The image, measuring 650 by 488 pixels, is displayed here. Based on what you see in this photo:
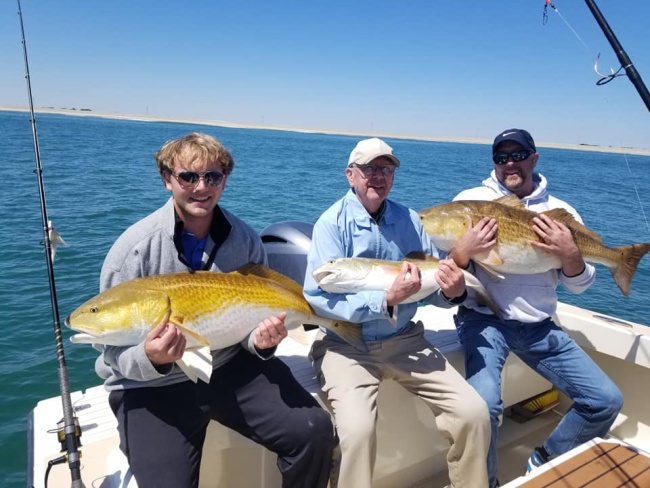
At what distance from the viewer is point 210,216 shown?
300 centimetres

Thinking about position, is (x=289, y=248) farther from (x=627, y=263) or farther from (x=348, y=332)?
(x=627, y=263)

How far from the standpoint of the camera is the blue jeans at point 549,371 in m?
3.35

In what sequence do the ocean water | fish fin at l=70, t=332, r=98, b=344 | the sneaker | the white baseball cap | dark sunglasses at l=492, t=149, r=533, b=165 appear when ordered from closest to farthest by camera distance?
fish fin at l=70, t=332, r=98, b=344
the white baseball cap
the sneaker
dark sunglasses at l=492, t=149, r=533, b=165
the ocean water

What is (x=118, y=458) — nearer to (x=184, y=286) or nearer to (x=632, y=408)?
(x=184, y=286)

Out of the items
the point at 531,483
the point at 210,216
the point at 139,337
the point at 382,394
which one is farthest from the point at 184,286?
the point at 531,483

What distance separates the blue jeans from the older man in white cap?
12.4 inches

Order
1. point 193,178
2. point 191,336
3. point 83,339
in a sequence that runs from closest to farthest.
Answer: point 83,339 → point 191,336 → point 193,178

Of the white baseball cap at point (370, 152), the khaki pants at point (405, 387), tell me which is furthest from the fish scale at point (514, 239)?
the khaki pants at point (405, 387)

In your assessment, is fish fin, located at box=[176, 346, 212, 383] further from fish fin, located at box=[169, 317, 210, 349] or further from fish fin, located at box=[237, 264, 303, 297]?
fish fin, located at box=[237, 264, 303, 297]

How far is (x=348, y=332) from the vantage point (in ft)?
10.3

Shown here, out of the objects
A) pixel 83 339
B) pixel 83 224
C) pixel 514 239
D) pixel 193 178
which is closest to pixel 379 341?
pixel 514 239

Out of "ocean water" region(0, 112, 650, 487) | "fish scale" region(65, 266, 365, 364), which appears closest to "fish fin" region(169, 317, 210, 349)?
"fish scale" region(65, 266, 365, 364)

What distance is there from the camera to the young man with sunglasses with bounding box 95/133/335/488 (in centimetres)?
248

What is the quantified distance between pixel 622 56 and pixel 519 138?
1.34 metres
